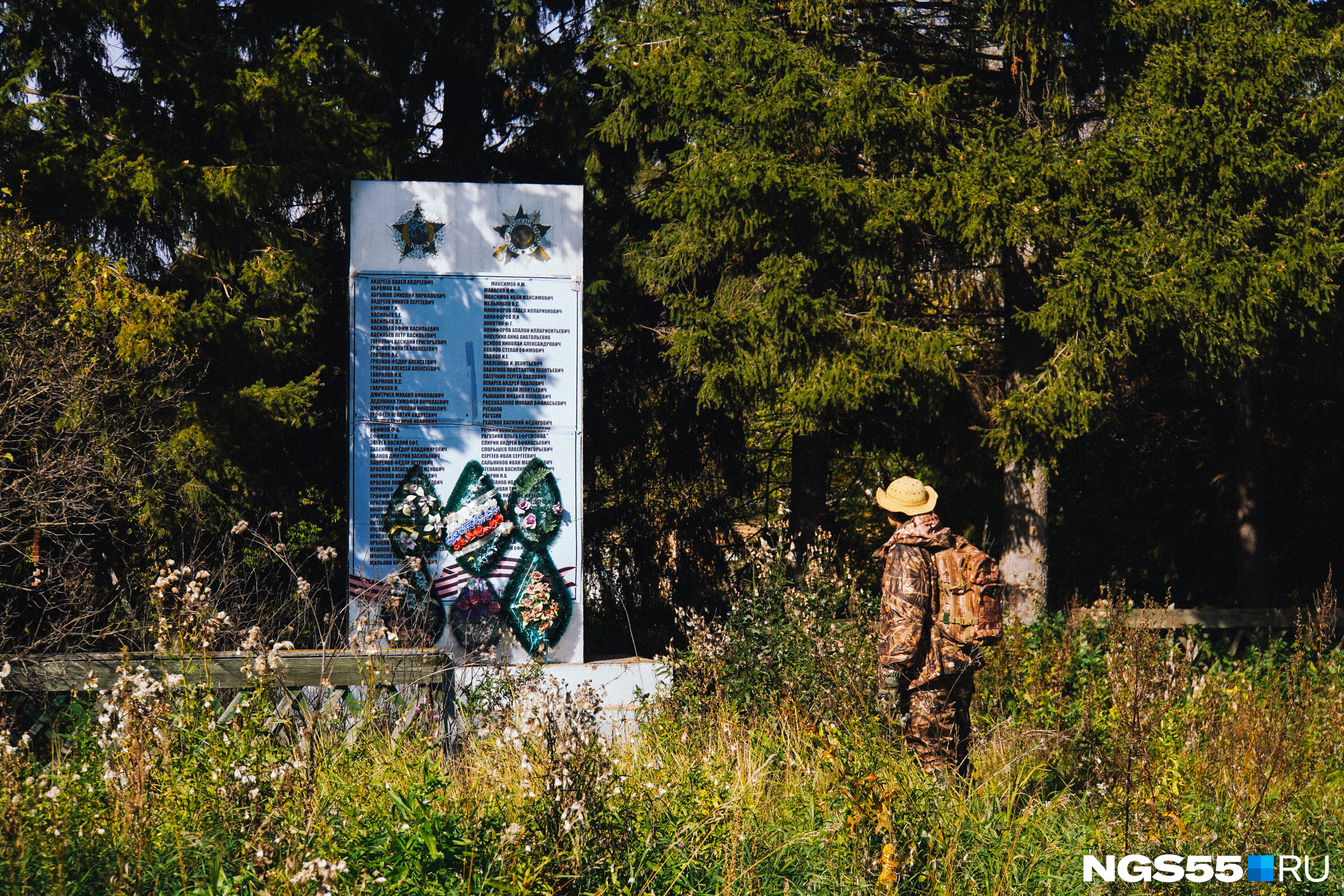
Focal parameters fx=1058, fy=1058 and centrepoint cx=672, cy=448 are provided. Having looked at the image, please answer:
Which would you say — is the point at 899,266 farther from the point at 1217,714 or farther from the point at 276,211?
the point at 276,211

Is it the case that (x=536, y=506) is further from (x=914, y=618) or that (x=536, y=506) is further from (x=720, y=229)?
(x=914, y=618)

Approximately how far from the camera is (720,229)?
8.34 m

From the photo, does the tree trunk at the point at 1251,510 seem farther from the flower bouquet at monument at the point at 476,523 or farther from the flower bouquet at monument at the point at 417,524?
A: the flower bouquet at monument at the point at 417,524

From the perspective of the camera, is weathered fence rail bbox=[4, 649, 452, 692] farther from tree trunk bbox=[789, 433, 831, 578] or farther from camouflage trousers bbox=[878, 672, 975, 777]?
tree trunk bbox=[789, 433, 831, 578]

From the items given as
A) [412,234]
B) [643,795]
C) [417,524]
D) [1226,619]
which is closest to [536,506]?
[417,524]

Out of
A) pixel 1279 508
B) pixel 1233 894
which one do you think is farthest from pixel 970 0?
pixel 1233 894

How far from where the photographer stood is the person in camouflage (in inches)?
197

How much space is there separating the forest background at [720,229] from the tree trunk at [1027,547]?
28mm

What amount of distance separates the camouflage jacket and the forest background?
2108 millimetres

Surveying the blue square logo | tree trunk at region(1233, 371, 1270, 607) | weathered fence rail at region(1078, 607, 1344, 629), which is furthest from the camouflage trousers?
tree trunk at region(1233, 371, 1270, 607)

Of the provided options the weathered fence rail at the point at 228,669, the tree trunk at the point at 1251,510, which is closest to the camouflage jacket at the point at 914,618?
the weathered fence rail at the point at 228,669

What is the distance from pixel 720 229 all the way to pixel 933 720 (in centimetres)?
448

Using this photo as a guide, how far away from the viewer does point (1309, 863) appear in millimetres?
4266

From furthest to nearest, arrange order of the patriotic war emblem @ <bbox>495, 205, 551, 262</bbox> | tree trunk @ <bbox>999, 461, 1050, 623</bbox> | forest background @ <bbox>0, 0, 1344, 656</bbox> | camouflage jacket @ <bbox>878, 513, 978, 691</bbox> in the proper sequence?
tree trunk @ <bbox>999, 461, 1050, 623</bbox>, order of the patriotic war emblem @ <bbox>495, 205, 551, 262</bbox>, forest background @ <bbox>0, 0, 1344, 656</bbox>, camouflage jacket @ <bbox>878, 513, 978, 691</bbox>
